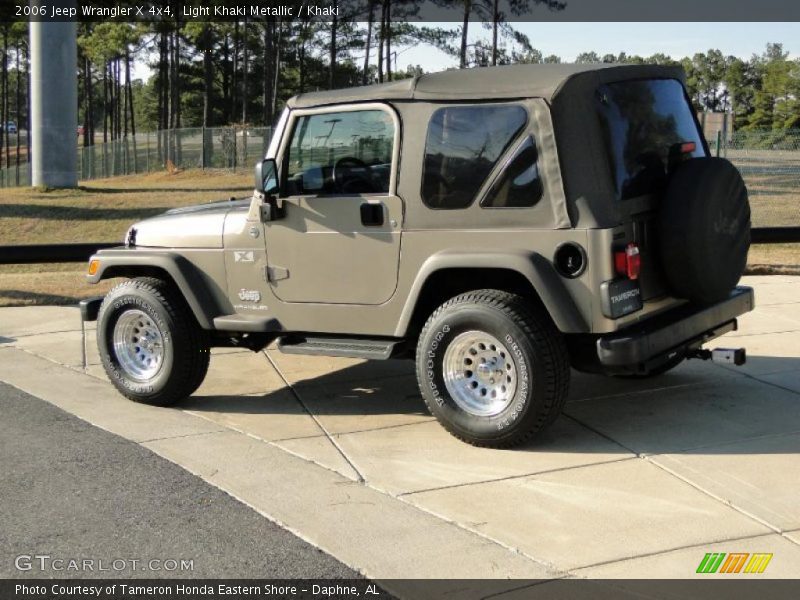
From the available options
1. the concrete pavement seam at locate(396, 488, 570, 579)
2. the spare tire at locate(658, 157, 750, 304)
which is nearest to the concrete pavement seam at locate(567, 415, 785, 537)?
the spare tire at locate(658, 157, 750, 304)

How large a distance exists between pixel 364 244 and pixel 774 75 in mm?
67292

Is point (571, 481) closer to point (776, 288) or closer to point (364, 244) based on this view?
point (364, 244)

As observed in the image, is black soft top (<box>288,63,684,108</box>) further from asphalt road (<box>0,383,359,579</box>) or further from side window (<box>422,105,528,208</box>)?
asphalt road (<box>0,383,359,579</box>)

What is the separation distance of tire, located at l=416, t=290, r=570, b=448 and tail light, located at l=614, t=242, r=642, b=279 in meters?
0.53

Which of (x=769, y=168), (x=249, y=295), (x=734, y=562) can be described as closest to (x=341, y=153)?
(x=249, y=295)

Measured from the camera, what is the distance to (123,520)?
5.05 m

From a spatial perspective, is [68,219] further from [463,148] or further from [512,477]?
[512,477]

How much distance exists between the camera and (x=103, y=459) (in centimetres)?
604

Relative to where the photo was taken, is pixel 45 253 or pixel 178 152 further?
pixel 178 152

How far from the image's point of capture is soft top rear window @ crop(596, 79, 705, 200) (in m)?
5.84

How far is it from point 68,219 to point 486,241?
17038 millimetres

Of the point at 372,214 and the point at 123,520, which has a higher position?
the point at 372,214

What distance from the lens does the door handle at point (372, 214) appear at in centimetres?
627

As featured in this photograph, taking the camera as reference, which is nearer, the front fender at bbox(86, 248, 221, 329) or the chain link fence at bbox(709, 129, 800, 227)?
the front fender at bbox(86, 248, 221, 329)
